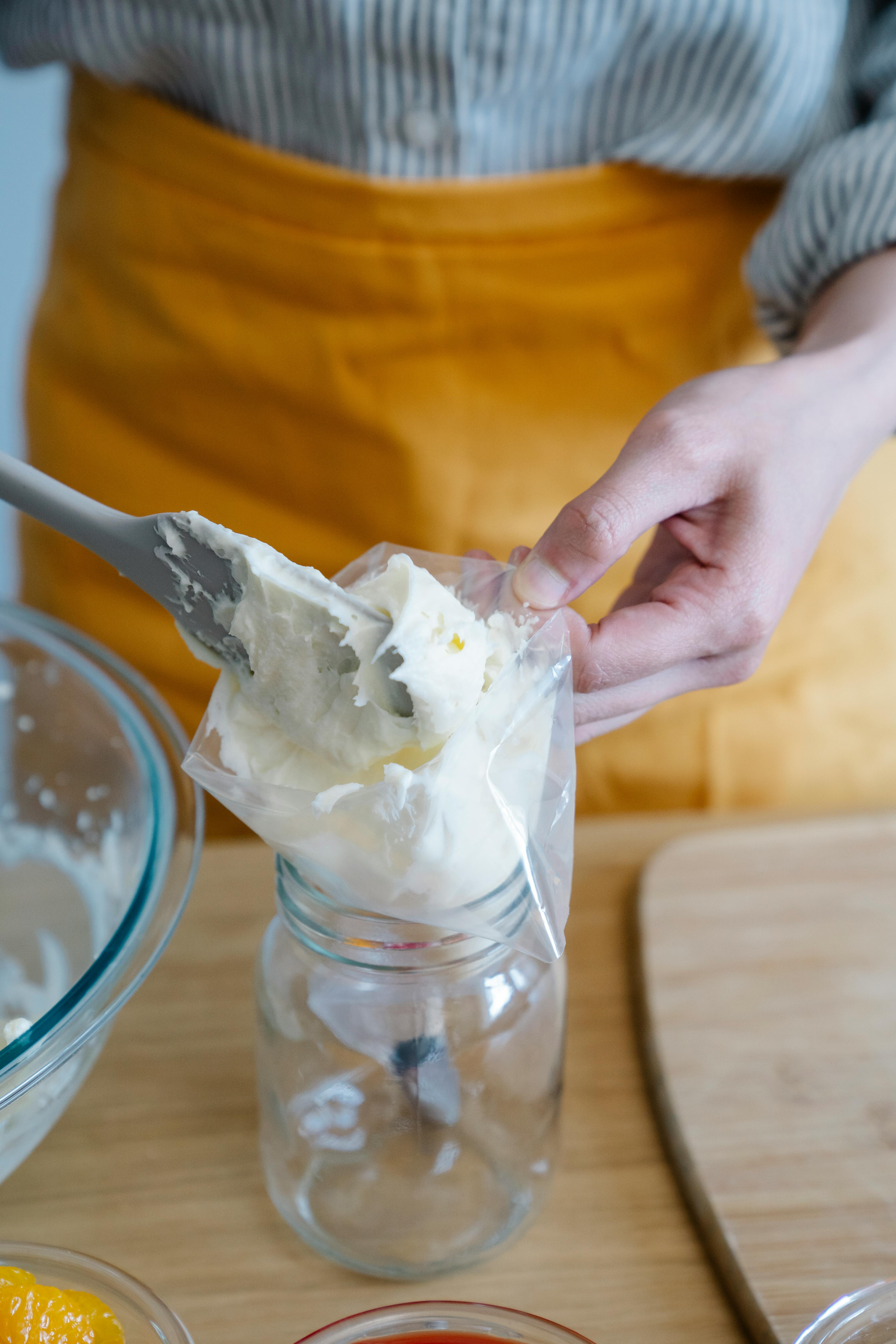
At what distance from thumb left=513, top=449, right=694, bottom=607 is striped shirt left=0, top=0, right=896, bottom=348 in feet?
0.95

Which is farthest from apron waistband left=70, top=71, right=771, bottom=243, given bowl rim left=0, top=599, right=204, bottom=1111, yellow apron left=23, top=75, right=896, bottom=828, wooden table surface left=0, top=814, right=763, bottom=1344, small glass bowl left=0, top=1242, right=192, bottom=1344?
small glass bowl left=0, top=1242, right=192, bottom=1344

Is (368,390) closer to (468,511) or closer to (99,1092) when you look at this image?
(468,511)

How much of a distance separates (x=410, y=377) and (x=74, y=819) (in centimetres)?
35

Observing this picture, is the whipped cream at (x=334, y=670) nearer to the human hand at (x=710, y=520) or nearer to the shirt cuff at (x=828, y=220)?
the human hand at (x=710, y=520)

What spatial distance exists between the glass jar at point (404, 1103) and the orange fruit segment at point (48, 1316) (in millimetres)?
99

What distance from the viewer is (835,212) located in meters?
0.60

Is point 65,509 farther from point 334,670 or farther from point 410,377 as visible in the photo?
point 410,377

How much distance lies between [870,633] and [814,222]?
31cm

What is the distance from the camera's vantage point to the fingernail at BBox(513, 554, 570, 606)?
402 mm

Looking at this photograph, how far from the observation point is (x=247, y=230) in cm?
68

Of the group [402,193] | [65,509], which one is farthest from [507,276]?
[65,509]

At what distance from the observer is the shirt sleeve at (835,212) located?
1.93ft

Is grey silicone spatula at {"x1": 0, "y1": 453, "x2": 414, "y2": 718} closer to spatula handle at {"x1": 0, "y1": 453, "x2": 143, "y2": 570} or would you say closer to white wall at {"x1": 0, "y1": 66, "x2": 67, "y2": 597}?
spatula handle at {"x1": 0, "y1": 453, "x2": 143, "y2": 570}

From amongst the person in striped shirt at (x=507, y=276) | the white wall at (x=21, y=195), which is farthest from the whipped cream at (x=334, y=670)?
the white wall at (x=21, y=195)
